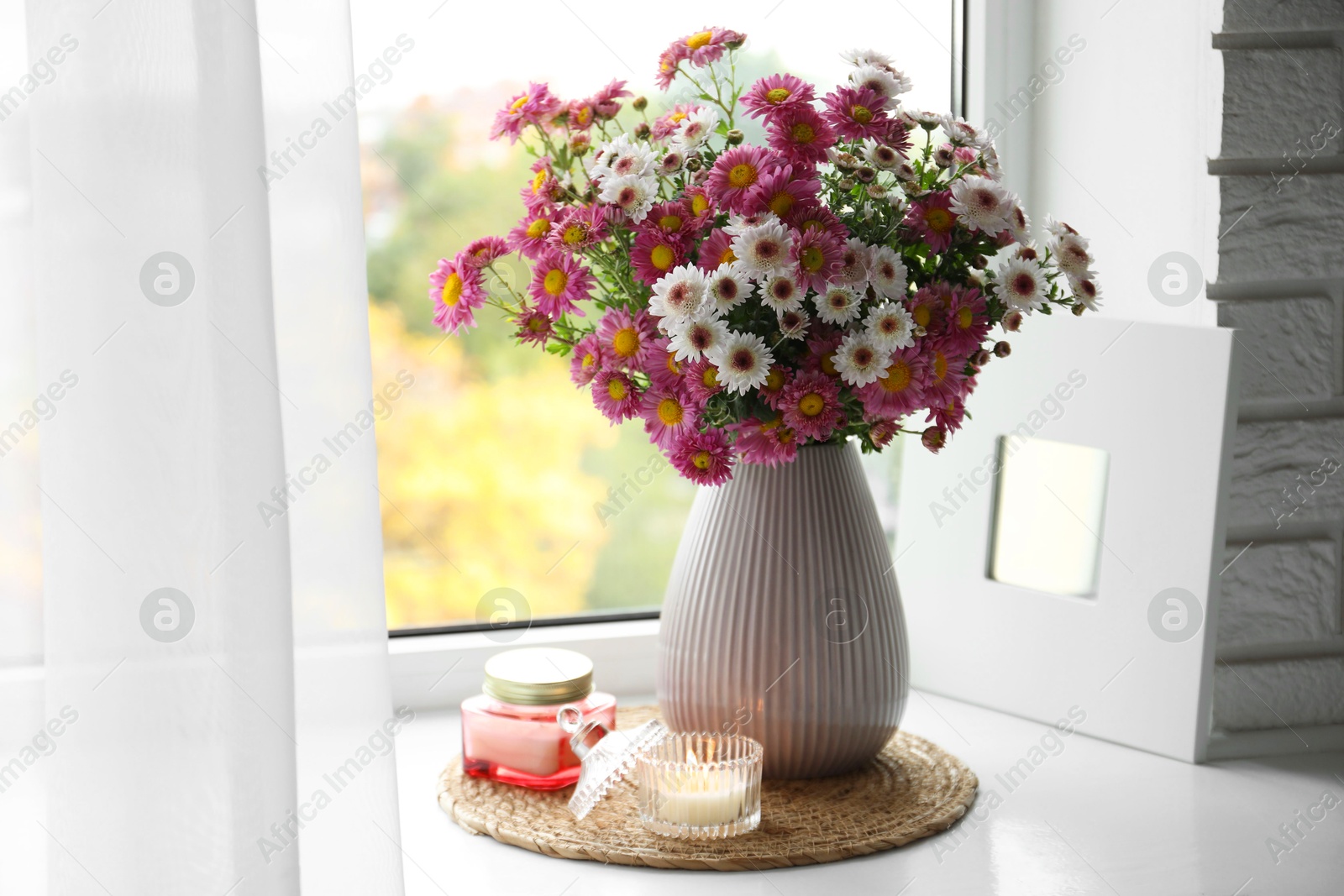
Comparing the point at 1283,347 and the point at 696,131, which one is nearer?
the point at 696,131

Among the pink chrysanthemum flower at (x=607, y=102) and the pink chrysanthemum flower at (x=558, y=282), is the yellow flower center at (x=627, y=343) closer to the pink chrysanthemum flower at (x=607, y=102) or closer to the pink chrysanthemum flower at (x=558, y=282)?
the pink chrysanthemum flower at (x=558, y=282)

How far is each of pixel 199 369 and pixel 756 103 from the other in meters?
0.46

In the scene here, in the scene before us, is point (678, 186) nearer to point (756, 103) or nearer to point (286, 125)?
point (756, 103)

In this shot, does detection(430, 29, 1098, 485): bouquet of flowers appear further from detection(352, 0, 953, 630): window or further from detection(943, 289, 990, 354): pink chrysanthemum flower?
detection(352, 0, 953, 630): window

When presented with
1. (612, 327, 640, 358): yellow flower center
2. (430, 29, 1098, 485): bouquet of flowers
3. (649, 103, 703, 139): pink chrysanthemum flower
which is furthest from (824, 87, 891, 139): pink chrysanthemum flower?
(612, 327, 640, 358): yellow flower center

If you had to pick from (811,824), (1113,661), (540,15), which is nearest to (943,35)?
(540,15)

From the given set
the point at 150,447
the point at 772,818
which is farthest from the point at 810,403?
the point at 150,447

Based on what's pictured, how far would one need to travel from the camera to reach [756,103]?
886 millimetres

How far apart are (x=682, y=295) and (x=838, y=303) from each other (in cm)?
11

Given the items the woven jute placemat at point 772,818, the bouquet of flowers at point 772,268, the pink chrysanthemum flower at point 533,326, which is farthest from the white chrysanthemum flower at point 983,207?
the woven jute placemat at point 772,818

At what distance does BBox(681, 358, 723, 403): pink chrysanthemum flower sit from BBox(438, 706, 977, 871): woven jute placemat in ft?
1.05

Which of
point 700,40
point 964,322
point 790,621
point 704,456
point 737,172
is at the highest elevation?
point 700,40

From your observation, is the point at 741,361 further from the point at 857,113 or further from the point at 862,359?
the point at 857,113

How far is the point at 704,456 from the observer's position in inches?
34.8
